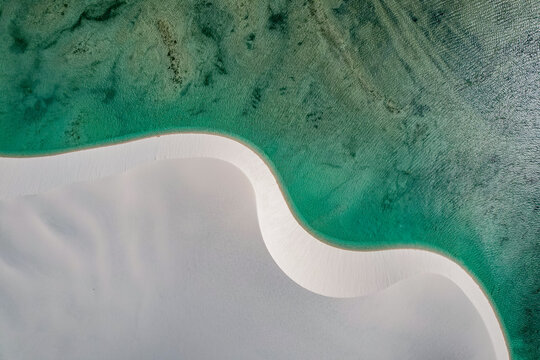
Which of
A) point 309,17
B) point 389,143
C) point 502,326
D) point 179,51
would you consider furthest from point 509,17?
point 179,51

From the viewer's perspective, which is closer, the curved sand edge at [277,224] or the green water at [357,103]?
the curved sand edge at [277,224]

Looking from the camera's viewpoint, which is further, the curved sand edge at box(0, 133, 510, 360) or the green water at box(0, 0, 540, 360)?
the green water at box(0, 0, 540, 360)

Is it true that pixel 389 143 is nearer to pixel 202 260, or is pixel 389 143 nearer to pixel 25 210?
pixel 202 260

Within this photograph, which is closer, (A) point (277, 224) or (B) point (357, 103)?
(A) point (277, 224)

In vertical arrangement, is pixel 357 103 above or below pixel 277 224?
above
